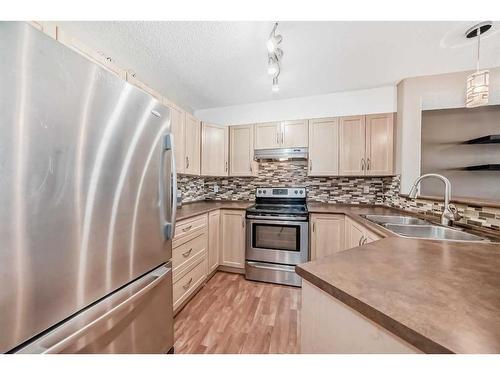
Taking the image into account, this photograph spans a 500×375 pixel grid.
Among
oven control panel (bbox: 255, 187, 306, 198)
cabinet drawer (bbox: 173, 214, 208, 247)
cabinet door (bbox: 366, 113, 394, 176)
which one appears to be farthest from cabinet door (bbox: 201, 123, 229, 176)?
cabinet door (bbox: 366, 113, 394, 176)

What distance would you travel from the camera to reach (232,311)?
6.08ft

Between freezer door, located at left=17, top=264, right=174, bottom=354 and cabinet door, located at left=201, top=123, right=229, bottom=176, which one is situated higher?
cabinet door, located at left=201, top=123, right=229, bottom=176

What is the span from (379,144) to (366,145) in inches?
5.8

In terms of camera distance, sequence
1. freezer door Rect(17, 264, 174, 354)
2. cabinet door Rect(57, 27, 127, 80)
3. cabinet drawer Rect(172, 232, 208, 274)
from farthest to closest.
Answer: cabinet drawer Rect(172, 232, 208, 274)
cabinet door Rect(57, 27, 127, 80)
freezer door Rect(17, 264, 174, 354)

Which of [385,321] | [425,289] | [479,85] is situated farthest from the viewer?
[479,85]

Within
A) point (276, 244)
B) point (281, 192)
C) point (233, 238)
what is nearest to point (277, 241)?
Answer: point (276, 244)

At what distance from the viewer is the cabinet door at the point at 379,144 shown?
2.48 m

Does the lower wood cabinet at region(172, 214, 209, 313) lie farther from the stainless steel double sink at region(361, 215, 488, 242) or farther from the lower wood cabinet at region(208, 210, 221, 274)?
the stainless steel double sink at region(361, 215, 488, 242)

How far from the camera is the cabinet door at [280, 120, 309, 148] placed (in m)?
2.73

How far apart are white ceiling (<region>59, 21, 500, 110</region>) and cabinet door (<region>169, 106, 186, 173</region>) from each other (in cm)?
42

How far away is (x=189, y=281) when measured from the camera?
1972 mm

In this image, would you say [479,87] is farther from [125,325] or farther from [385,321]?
[125,325]
